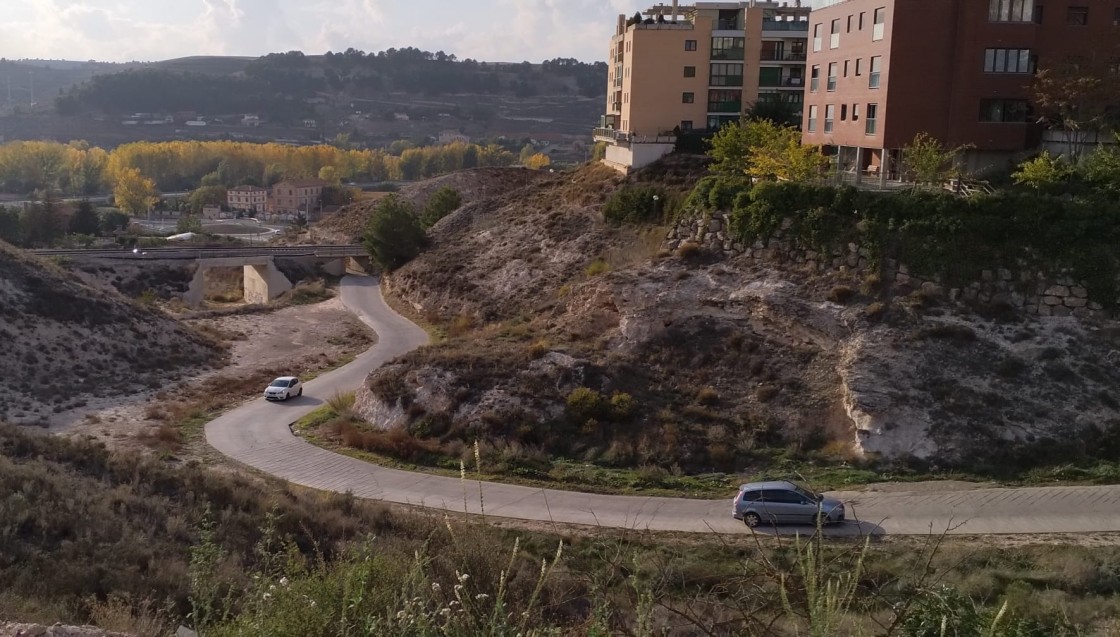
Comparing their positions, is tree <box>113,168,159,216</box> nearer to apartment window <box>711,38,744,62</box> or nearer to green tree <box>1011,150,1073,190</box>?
apartment window <box>711,38,744,62</box>

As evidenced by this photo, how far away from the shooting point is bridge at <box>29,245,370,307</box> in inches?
2304

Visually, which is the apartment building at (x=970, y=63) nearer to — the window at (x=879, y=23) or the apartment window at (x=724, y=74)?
the window at (x=879, y=23)

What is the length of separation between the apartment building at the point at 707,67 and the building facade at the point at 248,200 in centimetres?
8199

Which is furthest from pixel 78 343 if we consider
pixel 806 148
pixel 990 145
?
pixel 990 145

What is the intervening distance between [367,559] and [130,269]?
56662 millimetres

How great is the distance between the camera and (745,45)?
55844 mm

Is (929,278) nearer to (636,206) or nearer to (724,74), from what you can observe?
(636,206)

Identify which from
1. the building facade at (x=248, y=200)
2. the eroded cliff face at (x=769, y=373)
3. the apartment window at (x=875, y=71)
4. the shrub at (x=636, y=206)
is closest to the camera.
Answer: the eroded cliff face at (x=769, y=373)

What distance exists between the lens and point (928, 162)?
27.6 m

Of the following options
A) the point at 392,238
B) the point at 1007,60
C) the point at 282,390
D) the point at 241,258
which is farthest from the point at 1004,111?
the point at 241,258

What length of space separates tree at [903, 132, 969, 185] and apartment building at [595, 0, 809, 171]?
25313mm

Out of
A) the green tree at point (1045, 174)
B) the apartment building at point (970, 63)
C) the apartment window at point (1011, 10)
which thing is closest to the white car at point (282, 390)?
the apartment building at point (970, 63)

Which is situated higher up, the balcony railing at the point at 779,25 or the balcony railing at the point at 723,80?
the balcony railing at the point at 779,25

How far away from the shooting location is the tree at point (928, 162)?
27.6m
